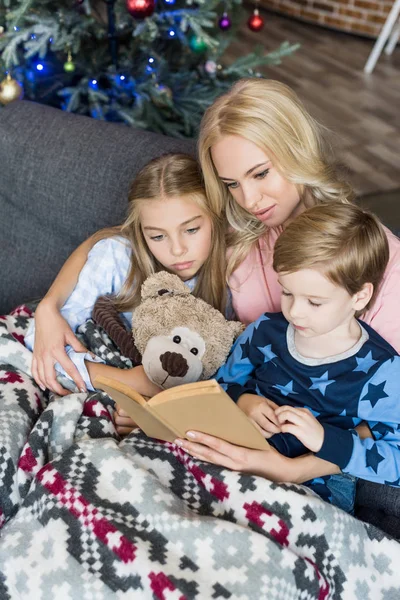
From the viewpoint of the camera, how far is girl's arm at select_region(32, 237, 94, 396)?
5.08ft

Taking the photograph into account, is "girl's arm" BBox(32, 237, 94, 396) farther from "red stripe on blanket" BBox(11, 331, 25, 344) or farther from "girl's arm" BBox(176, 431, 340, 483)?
"girl's arm" BBox(176, 431, 340, 483)

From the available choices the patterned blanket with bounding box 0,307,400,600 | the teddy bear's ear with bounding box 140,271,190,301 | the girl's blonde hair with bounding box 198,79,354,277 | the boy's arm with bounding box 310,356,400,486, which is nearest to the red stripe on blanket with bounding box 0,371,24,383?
the patterned blanket with bounding box 0,307,400,600

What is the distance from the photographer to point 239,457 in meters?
1.24

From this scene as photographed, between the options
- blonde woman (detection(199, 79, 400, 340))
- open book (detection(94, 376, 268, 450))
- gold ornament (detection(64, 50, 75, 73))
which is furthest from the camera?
gold ornament (detection(64, 50, 75, 73))

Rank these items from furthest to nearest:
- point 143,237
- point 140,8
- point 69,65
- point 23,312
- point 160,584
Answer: point 69,65 → point 140,8 → point 23,312 → point 143,237 → point 160,584

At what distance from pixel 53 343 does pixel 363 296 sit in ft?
2.31

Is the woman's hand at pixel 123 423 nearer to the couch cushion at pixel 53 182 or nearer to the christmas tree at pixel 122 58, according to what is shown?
the couch cushion at pixel 53 182

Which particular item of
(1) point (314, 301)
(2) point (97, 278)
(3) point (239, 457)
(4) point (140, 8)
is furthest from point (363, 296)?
(4) point (140, 8)

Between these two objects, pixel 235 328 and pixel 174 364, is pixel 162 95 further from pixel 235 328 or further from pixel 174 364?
pixel 174 364

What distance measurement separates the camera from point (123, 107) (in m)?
2.78

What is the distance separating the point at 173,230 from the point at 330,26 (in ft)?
16.8

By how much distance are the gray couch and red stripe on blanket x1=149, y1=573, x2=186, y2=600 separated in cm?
102

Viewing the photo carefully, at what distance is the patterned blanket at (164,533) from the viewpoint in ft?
3.55

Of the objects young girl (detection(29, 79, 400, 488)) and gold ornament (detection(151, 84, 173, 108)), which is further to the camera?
gold ornament (detection(151, 84, 173, 108))
